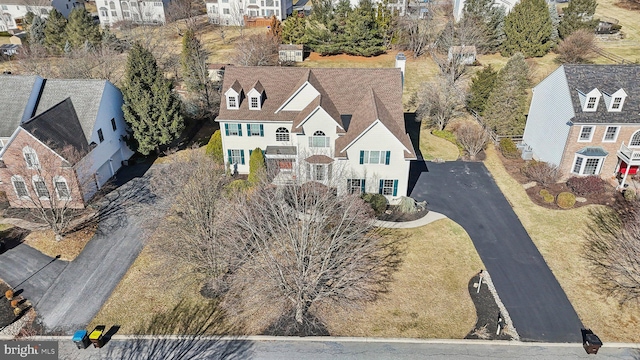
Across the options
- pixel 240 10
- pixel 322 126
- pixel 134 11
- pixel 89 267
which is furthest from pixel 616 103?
pixel 134 11

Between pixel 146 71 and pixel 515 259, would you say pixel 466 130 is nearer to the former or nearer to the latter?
pixel 515 259

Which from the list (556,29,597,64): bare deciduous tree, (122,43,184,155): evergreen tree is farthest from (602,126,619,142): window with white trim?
(122,43,184,155): evergreen tree

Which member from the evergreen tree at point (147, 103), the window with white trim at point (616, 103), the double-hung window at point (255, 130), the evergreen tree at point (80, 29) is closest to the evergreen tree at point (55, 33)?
the evergreen tree at point (80, 29)

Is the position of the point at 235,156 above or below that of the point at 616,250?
above

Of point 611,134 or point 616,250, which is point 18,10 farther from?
point 616,250

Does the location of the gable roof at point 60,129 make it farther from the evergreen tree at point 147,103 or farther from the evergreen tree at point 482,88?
the evergreen tree at point 482,88

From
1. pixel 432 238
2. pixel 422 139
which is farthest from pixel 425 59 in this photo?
pixel 432 238
